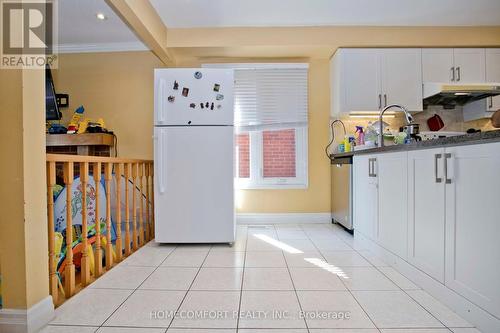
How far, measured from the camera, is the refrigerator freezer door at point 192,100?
8.47ft

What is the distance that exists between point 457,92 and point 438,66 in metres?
0.44

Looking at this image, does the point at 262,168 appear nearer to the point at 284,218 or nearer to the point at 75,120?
the point at 284,218

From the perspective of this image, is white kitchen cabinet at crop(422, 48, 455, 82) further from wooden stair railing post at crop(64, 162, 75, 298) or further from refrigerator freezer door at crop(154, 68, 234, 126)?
wooden stair railing post at crop(64, 162, 75, 298)

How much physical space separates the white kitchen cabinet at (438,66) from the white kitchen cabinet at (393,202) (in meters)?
1.69

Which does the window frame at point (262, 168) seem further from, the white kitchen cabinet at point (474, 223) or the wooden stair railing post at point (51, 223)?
the wooden stair railing post at point (51, 223)

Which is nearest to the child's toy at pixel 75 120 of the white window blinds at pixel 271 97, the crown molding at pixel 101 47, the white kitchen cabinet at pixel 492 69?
the crown molding at pixel 101 47

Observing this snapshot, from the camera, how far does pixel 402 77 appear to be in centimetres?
323

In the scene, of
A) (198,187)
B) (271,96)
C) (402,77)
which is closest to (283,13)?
(271,96)

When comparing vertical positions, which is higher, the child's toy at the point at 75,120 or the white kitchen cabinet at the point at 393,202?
the child's toy at the point at 75,120

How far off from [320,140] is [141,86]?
2392mm

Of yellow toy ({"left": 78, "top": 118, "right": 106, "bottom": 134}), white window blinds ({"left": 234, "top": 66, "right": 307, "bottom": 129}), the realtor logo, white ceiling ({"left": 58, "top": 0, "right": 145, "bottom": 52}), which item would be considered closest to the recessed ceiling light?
white ceiling ({"left": 58, "top": 0, "right": 145, "bottom": 52})

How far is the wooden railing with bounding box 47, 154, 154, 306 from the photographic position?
5.11 ft

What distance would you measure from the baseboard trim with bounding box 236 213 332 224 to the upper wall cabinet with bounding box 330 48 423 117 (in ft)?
4.51

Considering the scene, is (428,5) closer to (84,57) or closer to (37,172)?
(37,172)
